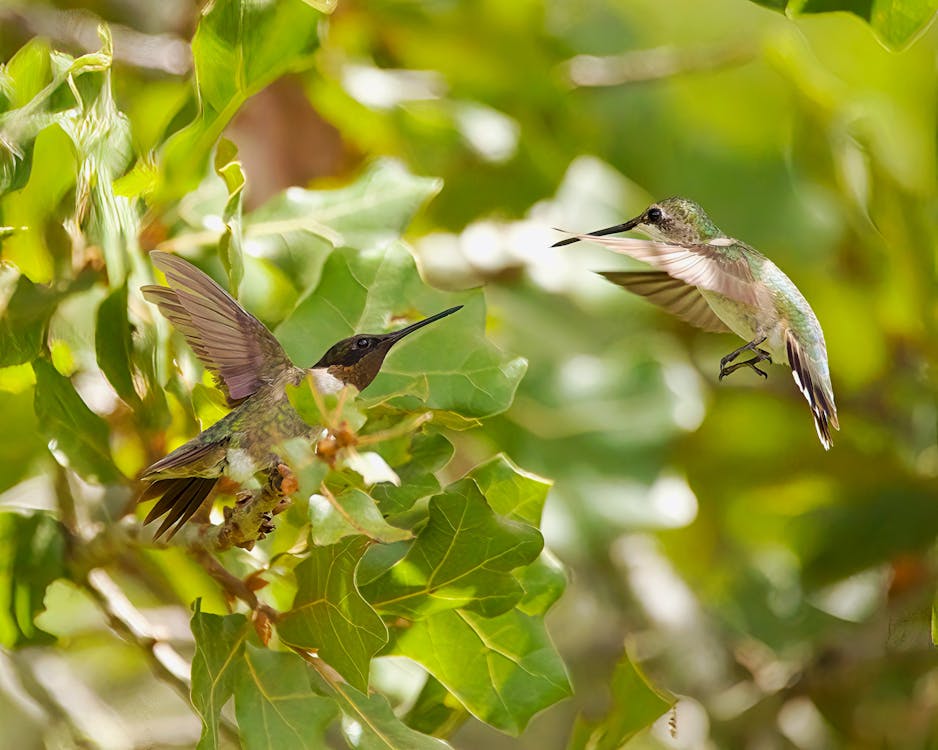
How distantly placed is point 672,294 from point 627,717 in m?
0.43

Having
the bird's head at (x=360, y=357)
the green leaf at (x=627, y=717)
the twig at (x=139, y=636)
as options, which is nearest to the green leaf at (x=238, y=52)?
the bird's head at (x=360, y=357)

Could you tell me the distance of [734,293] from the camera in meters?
0.84

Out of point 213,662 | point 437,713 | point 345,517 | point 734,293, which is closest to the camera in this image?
point 345,517

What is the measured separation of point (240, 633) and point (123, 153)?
41 centimetres

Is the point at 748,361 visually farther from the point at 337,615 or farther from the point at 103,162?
the point at 103,162

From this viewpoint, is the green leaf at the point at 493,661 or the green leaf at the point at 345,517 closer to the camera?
the green leaf at the point at 345,517

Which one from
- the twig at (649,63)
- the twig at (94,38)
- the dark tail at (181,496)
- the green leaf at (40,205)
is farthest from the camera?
the twig at (649,63)

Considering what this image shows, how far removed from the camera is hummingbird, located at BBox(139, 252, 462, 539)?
817 mm

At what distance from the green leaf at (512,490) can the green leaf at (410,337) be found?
0.06 meters

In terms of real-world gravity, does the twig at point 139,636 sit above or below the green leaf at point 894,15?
below

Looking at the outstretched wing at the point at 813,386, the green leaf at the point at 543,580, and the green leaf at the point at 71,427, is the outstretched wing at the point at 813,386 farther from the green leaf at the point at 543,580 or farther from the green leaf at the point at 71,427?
the green leaf at the point at 71,427

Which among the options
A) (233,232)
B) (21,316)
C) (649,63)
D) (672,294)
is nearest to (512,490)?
(672,294)

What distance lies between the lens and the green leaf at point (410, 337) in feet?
3.44

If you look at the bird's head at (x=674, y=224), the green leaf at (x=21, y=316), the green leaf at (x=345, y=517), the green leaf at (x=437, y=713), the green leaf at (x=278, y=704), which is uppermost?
the bird's head at (x=674, y=224)
